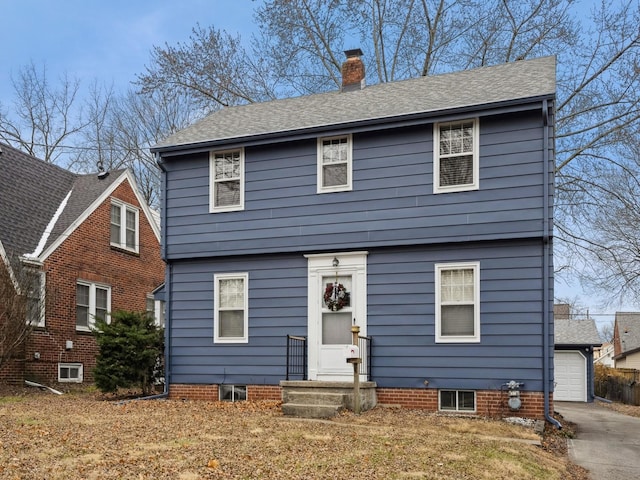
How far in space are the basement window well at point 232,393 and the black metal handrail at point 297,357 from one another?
43.5 inches

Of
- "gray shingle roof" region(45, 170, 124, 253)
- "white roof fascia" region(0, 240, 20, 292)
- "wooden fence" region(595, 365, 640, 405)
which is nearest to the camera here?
"white roof fascia" region(0, 240, 20, 292)

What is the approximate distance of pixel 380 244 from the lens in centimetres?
1255

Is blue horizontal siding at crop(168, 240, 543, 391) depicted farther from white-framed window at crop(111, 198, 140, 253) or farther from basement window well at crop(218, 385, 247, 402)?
white-framed window at crop(111, 198, 140, 253)

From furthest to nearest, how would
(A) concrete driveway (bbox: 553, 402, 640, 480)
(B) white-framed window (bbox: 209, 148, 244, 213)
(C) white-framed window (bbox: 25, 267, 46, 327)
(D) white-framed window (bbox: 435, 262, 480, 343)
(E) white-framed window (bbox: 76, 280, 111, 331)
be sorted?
(E) white-framed window (bbox: 76, 280, 111, 331) < (C) white-framed window (bbox: 25, 267, 46, 327) < (B) white-framed window (bbox: 209, 148, 244, 213) < (D) white-framed window (bbox: 435, 262, 480, 343) < (A) concrete driveway (bbox: 553, 402, 640, 480)

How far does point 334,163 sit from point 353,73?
12.1ft

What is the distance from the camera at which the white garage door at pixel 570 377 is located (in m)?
25.8

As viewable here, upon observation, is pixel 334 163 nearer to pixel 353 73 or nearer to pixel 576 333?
pixel 353 73

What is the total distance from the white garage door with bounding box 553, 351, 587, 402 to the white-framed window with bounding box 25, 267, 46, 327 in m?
18.5

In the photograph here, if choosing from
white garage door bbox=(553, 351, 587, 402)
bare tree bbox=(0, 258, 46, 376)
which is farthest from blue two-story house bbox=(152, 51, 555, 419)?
white garage door bbox=(553, 351, 587, 402)

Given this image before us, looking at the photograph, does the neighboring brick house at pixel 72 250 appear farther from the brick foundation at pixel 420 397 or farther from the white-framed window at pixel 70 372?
the brick foundation at pixel 420 397

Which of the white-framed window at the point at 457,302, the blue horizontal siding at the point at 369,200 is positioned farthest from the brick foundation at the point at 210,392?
the white-framed window at the point at 457,302

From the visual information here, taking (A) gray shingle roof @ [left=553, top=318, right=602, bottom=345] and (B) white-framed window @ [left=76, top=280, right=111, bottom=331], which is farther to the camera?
(A) gray shingle roof @ [left=553, top=318, right=602, bottom=345]

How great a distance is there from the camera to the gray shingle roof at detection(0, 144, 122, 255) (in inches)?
672

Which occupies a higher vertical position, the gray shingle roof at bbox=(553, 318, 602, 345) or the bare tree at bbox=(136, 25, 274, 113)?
the bare tree at bbox=(136, 25, 274, 113)
